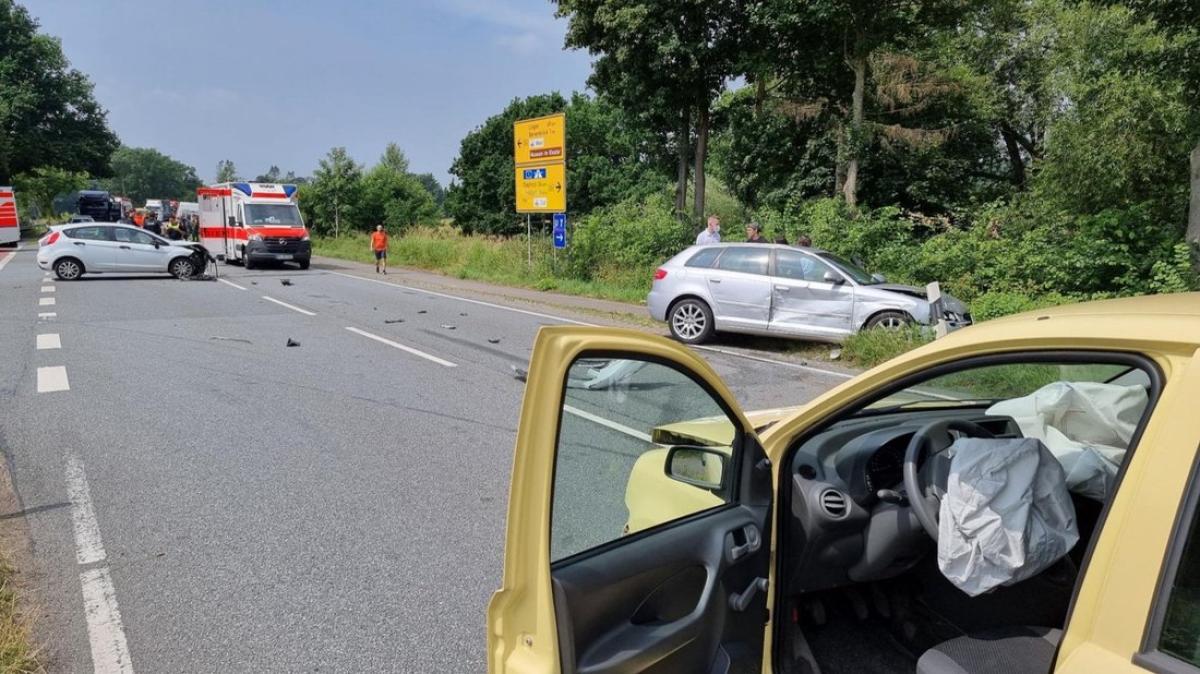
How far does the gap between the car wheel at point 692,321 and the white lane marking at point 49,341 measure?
8.72 m

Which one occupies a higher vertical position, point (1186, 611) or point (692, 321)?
point (1186, 611)

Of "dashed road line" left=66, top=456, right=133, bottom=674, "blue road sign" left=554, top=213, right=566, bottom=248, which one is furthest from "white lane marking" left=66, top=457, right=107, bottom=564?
"blue road sign" left=554, top=213, right=566, bottom=248

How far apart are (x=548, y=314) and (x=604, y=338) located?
13.5 meters

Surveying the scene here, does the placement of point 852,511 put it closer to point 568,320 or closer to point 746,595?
point 746,595

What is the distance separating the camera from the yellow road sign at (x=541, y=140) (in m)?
19.8

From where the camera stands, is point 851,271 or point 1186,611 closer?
point 1186,611

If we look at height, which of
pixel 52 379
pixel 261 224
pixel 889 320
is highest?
pixel 261 224

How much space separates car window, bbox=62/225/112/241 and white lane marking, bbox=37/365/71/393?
1376 cm

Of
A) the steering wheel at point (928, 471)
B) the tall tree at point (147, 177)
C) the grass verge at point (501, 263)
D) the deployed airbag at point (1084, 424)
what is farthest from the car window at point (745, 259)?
the tall tree at point (147, 177)

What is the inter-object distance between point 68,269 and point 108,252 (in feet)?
3.42

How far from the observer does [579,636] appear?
1.56 meters

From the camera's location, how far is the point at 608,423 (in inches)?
71.2

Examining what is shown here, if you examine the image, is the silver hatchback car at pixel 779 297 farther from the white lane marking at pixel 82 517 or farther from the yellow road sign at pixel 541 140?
the yellow road sign at pixel 541 140

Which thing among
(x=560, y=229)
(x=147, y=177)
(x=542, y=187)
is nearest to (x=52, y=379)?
(x=560, y=229)
